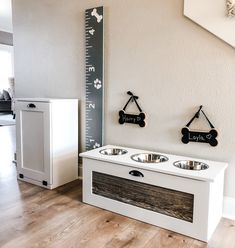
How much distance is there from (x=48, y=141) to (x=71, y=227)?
807mm

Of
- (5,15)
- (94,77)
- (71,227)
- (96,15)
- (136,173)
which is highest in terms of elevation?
(5,15)

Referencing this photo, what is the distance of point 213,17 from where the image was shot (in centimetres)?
176

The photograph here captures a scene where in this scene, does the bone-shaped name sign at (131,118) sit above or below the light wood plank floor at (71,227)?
above

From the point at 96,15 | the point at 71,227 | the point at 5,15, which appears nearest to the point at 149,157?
the point at 71,227

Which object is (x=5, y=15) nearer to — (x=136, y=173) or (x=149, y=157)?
(x=149, y=157)

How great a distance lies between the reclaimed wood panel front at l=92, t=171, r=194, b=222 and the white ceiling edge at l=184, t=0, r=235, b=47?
1043 mm

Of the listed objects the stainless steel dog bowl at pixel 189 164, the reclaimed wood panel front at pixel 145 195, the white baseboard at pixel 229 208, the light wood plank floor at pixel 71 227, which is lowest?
the light wood plank floor at pixel 71 227

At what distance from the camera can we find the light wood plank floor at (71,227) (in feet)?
4.92

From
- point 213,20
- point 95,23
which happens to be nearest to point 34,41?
point 95,23

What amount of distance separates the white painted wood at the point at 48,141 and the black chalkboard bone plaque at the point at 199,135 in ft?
3.37

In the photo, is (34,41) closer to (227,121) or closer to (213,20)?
(213,20)

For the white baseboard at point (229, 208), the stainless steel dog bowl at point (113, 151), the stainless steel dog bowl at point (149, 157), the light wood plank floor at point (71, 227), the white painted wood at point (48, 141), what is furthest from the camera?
the white painted wood at point (48, 141)

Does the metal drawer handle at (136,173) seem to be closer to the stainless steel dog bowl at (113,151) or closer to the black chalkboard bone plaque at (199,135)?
the stainless steel dog bowl at (113,151)

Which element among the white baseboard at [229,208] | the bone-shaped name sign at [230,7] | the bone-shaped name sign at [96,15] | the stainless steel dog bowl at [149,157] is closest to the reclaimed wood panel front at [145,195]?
the stainless steel dog bowl at [149,157]
